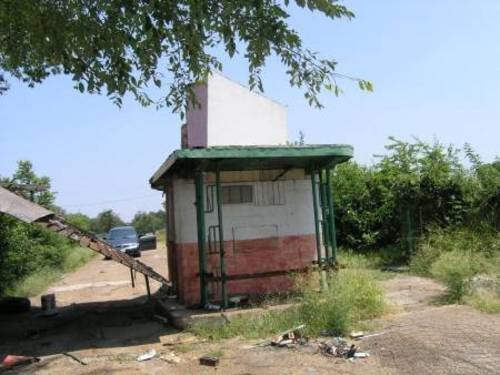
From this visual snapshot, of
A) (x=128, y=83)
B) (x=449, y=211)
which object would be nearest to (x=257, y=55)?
(x=128, y=83)

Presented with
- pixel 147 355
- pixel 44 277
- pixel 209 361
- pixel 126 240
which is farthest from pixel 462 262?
pixel 126 240

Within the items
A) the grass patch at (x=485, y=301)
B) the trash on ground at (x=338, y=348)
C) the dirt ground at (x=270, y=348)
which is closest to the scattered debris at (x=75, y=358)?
the dirt ground at (x=270, y=348)

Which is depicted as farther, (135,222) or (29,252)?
(135,222)

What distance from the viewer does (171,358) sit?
7809 millimetres

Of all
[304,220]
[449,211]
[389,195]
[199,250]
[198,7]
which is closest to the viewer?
[198,7]

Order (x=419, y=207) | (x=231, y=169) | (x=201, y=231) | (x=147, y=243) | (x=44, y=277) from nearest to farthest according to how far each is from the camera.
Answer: (x=201, y=231) < (x=231, y=169) < (x=419, y=207) < (x=44, y=277) < (x=147, y=243)

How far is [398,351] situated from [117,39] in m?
5.00

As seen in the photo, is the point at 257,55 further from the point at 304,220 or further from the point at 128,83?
the point at 304,220

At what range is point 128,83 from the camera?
6785 mm

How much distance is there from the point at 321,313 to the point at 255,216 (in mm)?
3102

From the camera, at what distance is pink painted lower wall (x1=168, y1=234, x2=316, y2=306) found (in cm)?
1038

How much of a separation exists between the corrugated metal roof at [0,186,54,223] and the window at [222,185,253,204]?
3.22m

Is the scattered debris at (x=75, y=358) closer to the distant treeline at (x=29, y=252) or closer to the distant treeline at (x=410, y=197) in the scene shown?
the distant treeline at (x=29, y=252)

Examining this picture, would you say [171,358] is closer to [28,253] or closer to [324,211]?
[324,211]
